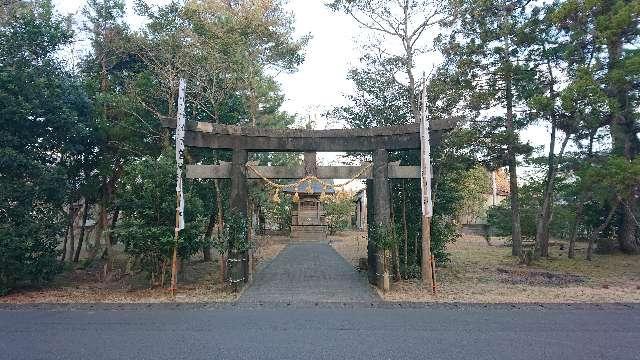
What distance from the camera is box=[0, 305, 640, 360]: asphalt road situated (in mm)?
5570

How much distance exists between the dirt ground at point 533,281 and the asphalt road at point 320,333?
1108 millimetres

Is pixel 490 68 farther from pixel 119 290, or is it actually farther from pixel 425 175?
pixel 119 290

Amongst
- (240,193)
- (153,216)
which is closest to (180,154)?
(153,216)

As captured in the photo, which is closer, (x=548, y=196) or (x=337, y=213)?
(x=548, y=196)

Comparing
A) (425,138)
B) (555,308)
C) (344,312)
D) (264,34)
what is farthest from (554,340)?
(264,34)

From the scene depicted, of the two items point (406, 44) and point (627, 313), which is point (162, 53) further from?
point (627, 313)

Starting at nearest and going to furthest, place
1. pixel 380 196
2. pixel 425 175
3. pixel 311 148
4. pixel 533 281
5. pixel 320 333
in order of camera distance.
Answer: pixel 320 333 → pixel 425 175 → pixel 380 196 → pixel 311 148 → pixel 533 281

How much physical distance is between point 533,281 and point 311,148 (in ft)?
22.4

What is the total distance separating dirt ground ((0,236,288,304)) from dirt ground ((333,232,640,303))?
4.27 metres

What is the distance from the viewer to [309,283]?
37.9 feet

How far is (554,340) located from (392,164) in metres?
5.79

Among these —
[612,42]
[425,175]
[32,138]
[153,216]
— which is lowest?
[153,216]

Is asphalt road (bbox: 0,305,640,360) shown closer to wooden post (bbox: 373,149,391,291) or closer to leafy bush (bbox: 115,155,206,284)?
leafy bush (bbox: 115,155,206,284)

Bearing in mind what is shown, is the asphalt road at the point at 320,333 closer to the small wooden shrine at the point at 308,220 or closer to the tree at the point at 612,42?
the tree at the point at 612,42
